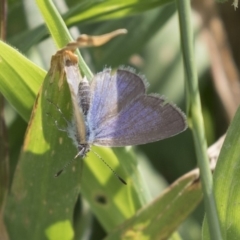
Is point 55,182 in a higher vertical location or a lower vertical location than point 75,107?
lower

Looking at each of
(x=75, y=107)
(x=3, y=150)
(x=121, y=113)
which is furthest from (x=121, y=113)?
(x=3, y=150)

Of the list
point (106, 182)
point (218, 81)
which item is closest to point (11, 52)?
point (106, 182)

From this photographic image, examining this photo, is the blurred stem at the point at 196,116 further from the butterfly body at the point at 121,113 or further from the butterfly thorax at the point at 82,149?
the butterfly thorax at the point at 82,149

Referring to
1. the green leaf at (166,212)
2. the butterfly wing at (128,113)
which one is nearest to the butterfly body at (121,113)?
the butterfly wing at (128,113)

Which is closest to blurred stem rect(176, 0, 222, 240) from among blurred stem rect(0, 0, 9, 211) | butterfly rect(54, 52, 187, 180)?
butterfly rect(54, 52, 187, 180)

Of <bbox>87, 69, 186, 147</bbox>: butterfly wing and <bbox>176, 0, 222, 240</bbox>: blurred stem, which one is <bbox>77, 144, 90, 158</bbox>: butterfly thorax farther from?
<bbox>176, 0, 222, 240</bbox>: blurred stem

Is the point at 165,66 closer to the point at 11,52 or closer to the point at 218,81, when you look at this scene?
the point at 218,81

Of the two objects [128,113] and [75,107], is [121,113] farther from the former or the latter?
[75,107]
